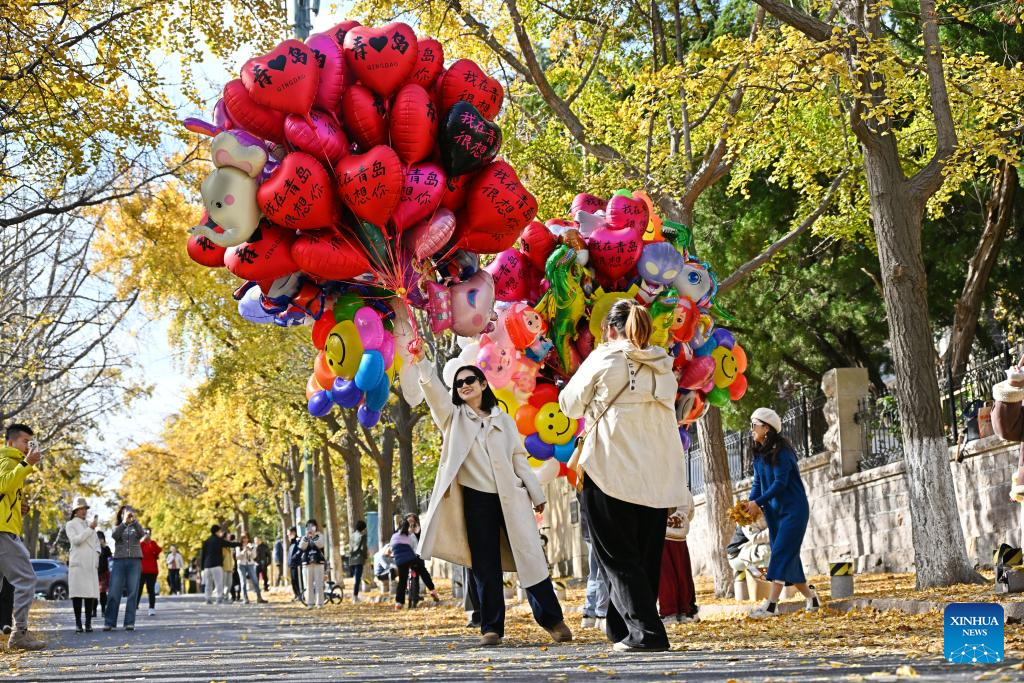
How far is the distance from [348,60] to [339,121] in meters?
0.51

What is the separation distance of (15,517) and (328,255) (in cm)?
392

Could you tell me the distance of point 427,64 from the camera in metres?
11.2

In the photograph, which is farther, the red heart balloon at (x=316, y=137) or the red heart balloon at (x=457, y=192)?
the red heart balloon at (x=457, y=192)

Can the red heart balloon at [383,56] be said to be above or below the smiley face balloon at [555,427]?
above

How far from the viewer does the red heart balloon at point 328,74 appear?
1084 centimetres

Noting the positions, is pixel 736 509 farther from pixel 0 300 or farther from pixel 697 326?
pixel 0 300

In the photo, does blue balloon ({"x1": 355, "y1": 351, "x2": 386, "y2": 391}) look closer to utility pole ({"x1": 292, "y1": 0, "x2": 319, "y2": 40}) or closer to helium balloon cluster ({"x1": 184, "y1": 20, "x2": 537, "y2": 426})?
helium balloon cluster ({"x1": 184, "y1": 20, "x2": 537, "y2": 426})

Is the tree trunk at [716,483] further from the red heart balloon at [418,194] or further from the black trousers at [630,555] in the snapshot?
the black trousers at [630,555]

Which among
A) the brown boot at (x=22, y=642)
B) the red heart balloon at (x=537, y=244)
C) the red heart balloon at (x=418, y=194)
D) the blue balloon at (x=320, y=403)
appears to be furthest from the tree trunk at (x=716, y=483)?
the brown boot at (x=22, y=642)

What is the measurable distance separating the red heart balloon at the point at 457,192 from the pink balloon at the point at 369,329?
110cm

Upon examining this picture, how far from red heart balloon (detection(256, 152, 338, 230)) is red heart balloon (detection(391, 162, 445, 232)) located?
630 millimetres

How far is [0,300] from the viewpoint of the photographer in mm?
24562

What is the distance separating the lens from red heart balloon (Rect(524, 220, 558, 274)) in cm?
1274

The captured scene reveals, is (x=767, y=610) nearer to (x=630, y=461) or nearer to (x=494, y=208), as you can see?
(x=494, y=208)
